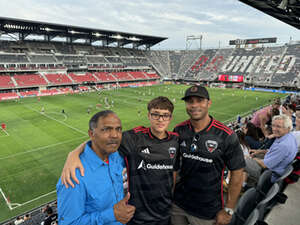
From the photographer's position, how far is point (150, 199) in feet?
10.0

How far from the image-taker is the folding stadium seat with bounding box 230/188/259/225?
3308 millimetres

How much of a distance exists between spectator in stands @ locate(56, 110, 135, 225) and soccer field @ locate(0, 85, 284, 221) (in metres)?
11.8

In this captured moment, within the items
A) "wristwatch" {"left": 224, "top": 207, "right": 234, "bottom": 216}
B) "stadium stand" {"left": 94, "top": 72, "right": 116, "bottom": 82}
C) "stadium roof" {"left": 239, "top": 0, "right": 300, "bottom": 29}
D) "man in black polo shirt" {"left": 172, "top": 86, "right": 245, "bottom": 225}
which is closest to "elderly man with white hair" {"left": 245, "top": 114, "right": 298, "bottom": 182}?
"man in black polo shirt" {"left": 172, "top": 86, "right": 245, "bottom": 225}

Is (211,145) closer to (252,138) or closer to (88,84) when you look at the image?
(252,138)

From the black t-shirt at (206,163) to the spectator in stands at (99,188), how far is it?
49.2 inches

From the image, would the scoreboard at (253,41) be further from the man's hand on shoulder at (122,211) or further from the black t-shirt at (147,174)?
the man's hand on shoulder at (122,211)

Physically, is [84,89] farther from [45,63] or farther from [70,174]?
[70,174]

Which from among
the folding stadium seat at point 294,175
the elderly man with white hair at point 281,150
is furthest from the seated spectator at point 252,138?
the elderly man with white hair at point 281,150

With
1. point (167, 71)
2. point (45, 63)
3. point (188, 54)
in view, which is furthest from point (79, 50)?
point (188, 54)

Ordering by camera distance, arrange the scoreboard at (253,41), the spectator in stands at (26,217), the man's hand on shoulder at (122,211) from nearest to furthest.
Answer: the man's hand on shoulder at (122,211) → the spectator in stands at (26,217) → the scoreboard at (253,41)

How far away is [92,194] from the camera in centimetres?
242

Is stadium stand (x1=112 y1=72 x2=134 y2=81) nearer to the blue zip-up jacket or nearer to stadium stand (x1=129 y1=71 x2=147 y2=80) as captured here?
stadium stand (x1=129 y1=71 x2=147 y2=80)

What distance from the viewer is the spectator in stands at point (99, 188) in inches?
90.3

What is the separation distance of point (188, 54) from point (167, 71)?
15.2 m
